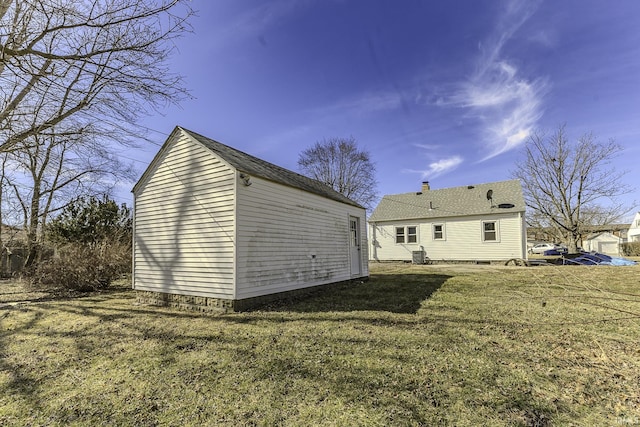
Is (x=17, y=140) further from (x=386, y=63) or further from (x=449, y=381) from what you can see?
(x=386, y=63)

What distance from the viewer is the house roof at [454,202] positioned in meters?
18.0

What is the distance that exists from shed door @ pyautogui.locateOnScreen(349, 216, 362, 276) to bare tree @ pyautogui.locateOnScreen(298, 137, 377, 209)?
18.2m

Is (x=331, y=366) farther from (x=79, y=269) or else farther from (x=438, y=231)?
(x=438, y=231)

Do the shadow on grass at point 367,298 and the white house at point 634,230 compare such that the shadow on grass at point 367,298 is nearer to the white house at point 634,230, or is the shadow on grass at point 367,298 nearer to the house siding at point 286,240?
the house siding at point 286,240

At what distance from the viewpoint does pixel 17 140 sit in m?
6.02

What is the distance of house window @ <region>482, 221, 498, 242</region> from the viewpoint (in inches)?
701

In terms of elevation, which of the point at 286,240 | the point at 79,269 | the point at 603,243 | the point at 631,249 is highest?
the point at 286,240

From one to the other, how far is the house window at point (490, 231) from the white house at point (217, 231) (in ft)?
42.9

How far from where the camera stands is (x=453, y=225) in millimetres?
19203

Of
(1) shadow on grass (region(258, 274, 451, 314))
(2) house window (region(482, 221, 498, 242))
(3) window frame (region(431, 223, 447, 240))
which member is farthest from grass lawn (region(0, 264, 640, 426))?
(3) window frame (region(431, 223, 447, 240))

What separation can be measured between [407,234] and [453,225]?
10.2 ft

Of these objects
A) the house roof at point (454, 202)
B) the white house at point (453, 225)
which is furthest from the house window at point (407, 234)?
the house roof at point (454, 202)

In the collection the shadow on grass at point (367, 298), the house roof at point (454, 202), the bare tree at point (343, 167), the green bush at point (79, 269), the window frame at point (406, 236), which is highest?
the bare tree at point (343, 167)

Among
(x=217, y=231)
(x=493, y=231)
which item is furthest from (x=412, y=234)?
(x=217, y=231)
